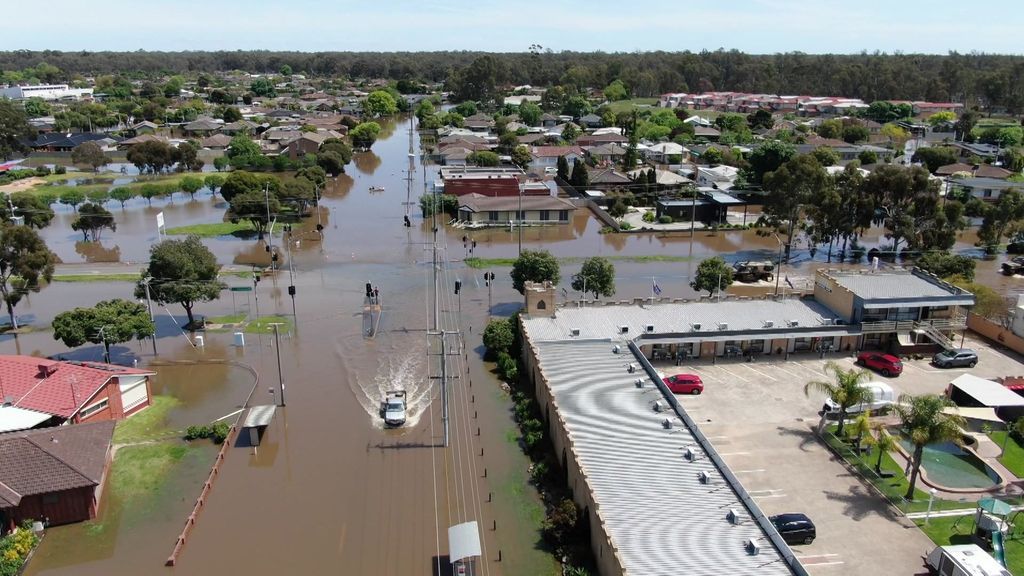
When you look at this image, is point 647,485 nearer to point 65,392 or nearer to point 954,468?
point 954,468

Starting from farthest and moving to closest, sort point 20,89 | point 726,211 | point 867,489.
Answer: point 20,89 < point 726,211 < point 867,489

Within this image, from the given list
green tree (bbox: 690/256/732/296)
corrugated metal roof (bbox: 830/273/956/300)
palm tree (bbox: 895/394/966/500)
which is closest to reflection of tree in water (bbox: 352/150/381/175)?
green tree (bbox: 690/256/732/296)

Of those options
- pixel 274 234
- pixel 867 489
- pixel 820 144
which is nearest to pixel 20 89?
pixel 274 234

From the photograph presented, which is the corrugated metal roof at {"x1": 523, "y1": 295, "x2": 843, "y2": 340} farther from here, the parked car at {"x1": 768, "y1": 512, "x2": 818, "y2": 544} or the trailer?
the trailer

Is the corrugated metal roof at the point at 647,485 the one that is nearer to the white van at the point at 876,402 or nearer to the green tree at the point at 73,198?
the white van at the point at 876,402

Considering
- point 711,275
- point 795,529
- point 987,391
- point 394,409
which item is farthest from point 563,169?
point 795,529

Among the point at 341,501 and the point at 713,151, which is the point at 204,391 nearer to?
the point at 341,501
